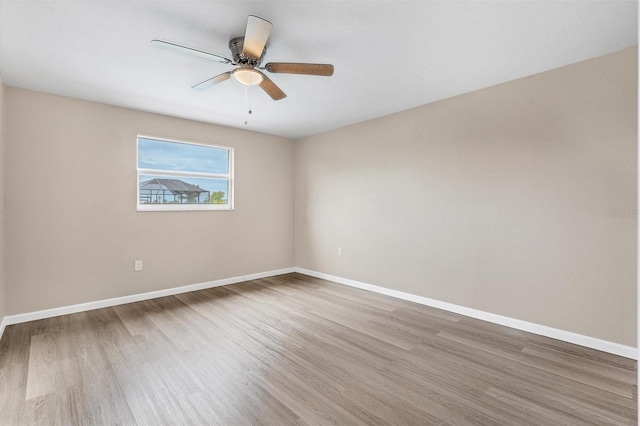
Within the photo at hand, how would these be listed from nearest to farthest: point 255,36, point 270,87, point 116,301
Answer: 1. point 255,36
2. point 270,87
3. point 116,301

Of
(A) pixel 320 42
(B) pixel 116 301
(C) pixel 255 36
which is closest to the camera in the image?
(C) pixel 255 36

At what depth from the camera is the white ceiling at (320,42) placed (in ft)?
5.94

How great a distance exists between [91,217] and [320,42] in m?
3.10

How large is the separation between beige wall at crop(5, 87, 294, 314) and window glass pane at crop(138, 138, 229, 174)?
136 mm

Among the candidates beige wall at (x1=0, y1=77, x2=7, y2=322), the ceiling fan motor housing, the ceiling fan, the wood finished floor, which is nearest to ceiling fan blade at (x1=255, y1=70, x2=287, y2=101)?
the ceiling fan

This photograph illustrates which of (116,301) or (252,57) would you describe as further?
(116,301)

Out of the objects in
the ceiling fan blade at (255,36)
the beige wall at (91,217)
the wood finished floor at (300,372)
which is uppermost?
the ceiling fan blade at (255,36)

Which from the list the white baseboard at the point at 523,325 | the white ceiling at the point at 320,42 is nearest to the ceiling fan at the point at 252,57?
the white ceiling at the point at 320,42

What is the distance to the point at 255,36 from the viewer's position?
1.83 metres

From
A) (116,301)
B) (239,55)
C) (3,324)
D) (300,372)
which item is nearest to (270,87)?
(239,55)

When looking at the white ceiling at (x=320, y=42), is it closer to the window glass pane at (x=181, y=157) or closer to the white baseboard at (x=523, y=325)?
the window glass pane at (x=181, y=157)

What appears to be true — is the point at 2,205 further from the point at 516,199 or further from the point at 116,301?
the point at 516,199

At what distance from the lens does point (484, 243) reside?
3.02 m

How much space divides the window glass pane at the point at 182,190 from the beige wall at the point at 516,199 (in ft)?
6.67
